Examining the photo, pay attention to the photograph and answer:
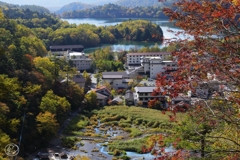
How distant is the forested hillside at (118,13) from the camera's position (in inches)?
2233

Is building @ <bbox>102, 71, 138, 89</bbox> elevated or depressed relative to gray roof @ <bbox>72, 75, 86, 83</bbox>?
depressed

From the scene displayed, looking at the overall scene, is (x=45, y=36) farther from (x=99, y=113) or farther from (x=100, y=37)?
(x=99, y=113)

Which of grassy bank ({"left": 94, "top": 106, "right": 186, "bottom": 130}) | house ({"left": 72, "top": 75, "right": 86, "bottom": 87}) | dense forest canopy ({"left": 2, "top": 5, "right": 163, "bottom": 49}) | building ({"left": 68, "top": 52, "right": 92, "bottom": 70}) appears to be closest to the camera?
grassy bank ({"left": 94, "top": 106, "right": 186, "bottom": 130})

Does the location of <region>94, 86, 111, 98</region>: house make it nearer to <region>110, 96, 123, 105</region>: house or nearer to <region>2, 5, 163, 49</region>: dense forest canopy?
<region>110, 96, 123, 105</region>: house

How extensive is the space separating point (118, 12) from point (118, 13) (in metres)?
0.37

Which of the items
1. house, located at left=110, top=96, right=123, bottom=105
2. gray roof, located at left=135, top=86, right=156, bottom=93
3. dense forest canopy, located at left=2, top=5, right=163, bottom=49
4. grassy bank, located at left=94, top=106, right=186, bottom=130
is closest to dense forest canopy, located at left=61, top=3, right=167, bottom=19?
dense forest canopy, located at left=2, top=5, right=163, bottom=49

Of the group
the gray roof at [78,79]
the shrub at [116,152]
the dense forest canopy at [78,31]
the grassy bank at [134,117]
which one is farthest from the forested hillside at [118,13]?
the shrub at [116,152]

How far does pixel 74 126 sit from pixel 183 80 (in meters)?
7.87

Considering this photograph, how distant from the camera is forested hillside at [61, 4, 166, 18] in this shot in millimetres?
56719

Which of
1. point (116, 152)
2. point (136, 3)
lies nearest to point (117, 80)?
point (116, 152)

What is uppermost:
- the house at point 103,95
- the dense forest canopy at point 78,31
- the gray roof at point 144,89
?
the dense forest canopy at point 78,31

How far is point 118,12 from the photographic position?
202 ft

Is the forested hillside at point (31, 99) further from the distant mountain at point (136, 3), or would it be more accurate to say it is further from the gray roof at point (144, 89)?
the distant mountain at point (136, 3)

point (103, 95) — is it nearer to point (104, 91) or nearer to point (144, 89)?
point (104, 91)
